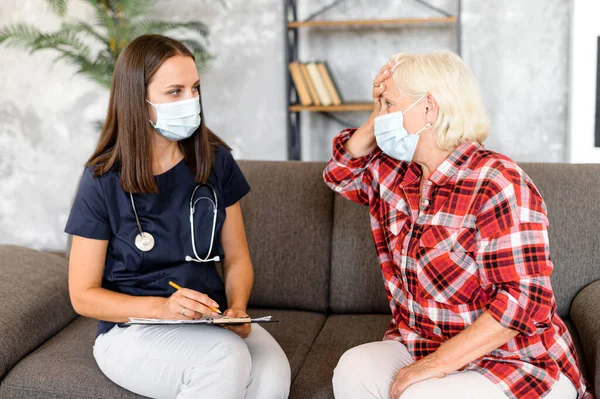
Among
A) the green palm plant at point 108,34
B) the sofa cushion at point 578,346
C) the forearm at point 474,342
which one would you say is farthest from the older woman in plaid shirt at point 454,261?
the green palm plant at point 108,34

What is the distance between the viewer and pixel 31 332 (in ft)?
6.52

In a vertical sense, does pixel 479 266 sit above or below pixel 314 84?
below

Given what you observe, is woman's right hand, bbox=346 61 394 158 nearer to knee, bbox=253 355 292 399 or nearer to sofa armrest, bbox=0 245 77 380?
knee, bbox=253 355 292 399

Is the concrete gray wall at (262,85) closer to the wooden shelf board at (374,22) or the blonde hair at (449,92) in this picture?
the wooden shelf board at (374,22)

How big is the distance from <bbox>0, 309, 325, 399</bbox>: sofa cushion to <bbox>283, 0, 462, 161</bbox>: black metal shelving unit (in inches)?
73.4

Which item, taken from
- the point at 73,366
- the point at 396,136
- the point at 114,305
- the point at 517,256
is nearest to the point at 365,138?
the point at 396,136

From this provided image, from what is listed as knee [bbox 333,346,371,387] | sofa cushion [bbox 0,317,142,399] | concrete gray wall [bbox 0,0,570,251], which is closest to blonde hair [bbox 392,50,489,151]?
knee [bbox 333,346,371,387]

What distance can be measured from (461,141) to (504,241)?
28 centimetres

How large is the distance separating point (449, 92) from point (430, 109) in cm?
6

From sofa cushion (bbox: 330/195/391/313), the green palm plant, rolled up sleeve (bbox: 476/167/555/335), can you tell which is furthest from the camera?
the green palm plant

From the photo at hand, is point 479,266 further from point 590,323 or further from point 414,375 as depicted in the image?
point 590,323

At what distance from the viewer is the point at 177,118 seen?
5.83 feet

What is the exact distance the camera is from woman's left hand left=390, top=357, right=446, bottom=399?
1530 millimetres

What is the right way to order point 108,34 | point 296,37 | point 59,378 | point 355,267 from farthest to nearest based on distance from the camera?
point 296,37
point 108,34
point 355,267
point 59,378
